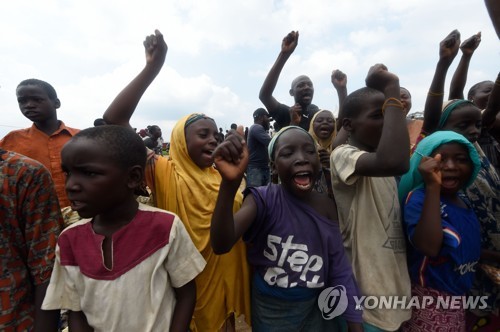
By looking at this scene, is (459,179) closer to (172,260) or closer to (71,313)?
(172,260)

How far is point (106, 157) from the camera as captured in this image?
1.24m

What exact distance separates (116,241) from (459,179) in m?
1.79

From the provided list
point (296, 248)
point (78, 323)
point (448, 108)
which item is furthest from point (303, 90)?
point (78, 323)

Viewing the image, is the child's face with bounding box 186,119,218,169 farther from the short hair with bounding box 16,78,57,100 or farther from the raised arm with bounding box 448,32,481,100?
the raised arm with bounding box 448,32,481,100

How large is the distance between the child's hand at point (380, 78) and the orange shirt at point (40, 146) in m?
2.53

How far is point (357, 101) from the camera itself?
1.73 m

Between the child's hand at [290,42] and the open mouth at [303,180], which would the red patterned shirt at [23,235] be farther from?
the child's hand at [290,42]

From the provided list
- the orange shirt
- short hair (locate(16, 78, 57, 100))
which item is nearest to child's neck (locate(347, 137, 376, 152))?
the orange shirt

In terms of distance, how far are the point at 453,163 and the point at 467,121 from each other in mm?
521

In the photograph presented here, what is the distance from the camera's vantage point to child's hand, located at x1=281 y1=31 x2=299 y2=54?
8.86ft

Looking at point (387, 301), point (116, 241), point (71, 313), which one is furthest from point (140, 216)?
point (387, 301)

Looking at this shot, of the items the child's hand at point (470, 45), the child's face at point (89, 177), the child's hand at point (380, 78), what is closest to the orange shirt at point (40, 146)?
the child's face at point (89, 177)

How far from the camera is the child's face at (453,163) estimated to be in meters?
1.67

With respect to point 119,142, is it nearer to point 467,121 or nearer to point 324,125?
point 467,121
